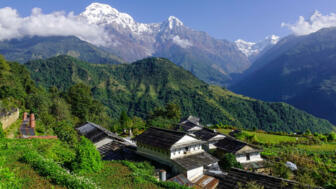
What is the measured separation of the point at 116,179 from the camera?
645 inches

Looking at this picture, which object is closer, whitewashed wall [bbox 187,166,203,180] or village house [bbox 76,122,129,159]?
whitewashed wall [bbox 187,166,203,180]

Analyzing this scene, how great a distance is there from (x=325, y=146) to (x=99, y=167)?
60526 millimetres

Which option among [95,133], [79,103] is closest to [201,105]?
[79,103]

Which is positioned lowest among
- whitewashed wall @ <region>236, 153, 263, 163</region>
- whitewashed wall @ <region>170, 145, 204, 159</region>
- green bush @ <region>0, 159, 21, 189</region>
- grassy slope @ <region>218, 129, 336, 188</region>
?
grassy slope @ <region>218, 129, 336, 188</region>

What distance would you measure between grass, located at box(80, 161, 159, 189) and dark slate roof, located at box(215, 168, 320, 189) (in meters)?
10.9

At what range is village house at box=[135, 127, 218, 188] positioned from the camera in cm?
2644

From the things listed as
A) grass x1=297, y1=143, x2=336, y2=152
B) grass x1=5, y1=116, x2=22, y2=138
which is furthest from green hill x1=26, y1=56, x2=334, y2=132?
grass x1=5, y1=116, x2=22, y2=138

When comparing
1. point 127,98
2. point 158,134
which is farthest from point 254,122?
point 158,134

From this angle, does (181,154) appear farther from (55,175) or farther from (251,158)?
(55,175)

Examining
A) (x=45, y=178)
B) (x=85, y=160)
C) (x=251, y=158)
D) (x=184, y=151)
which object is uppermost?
(x=45, y=178)

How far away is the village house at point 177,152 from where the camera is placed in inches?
1041

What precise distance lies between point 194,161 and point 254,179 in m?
7.62

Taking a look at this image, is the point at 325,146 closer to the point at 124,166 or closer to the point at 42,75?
the point at 124,166

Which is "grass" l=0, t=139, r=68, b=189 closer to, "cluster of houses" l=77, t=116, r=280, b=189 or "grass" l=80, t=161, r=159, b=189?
"grass" l=80, t=161, r=159, b=189
